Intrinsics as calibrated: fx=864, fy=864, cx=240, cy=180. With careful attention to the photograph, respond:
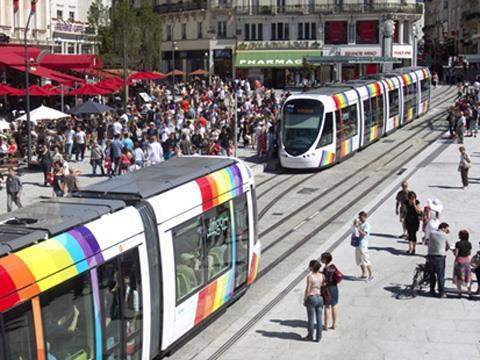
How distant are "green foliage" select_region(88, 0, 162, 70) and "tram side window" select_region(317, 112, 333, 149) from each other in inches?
902

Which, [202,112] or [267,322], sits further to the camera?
[202,112]

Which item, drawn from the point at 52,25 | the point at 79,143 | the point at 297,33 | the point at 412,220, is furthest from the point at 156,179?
the point at 297,33

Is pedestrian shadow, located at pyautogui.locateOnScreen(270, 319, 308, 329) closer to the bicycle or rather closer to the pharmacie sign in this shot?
the bicycle

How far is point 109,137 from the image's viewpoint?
33750 millimetres

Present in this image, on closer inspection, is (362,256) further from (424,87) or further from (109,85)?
(424,87)

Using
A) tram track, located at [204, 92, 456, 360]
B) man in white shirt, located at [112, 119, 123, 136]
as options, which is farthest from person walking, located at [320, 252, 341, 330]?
man in white shirt, located at [112, 119, 123, 136]

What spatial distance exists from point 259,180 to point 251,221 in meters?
14.7

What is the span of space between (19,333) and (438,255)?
8.85 m

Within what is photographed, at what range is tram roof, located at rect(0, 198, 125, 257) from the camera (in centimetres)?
937

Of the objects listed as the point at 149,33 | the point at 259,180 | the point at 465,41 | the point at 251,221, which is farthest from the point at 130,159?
the point at 465,41

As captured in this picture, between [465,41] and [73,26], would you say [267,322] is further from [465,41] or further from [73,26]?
[465,41]

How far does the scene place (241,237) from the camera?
14.6 metres

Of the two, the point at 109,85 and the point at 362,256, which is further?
the point at 109,85

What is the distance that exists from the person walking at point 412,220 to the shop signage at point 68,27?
51.3 metres
